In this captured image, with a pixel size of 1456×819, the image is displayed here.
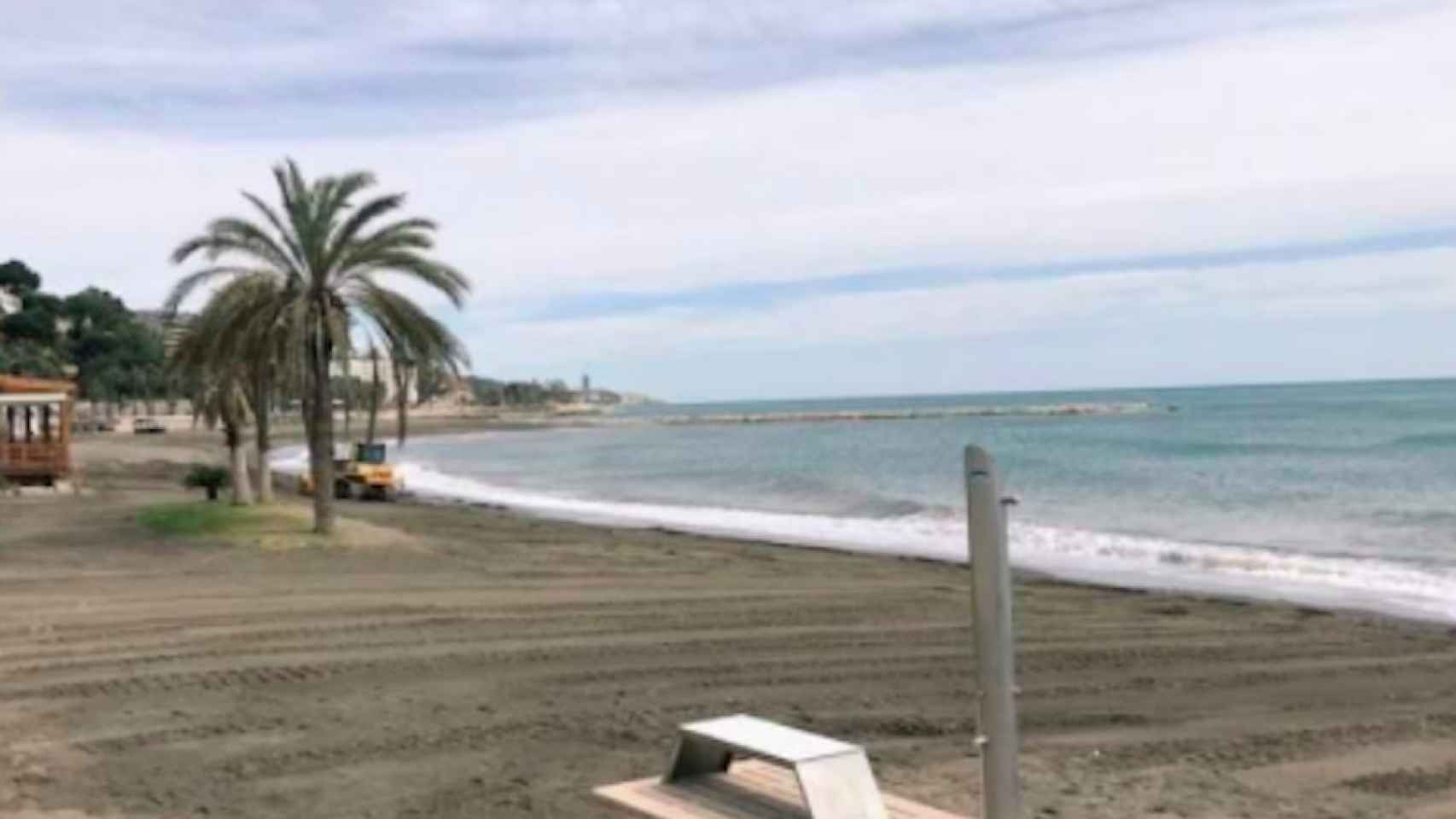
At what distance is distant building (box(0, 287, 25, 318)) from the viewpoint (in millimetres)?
120950

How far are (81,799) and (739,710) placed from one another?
4041mm

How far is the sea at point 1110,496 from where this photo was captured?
2377cm

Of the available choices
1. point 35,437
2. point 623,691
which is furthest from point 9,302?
point 623,691

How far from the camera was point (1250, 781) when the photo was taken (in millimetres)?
8109

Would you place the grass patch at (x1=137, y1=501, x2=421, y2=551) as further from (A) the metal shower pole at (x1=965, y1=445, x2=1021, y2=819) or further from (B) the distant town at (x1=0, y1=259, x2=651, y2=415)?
(B) the distant town at (x1=0, y1=259, x2=651, y2=415)

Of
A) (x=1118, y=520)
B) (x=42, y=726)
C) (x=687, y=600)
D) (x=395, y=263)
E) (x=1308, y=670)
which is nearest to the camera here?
(x=42, y=726)

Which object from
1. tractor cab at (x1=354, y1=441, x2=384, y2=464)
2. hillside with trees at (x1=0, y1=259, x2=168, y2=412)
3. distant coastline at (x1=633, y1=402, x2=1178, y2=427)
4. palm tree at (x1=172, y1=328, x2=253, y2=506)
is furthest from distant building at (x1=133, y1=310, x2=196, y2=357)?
distant coastline at (x1=633, y1=402, x2=1178, y2=427)

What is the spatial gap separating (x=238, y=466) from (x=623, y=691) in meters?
21.4

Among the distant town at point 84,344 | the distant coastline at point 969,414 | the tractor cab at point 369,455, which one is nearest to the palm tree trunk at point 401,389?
the tractor cab at point 369,455

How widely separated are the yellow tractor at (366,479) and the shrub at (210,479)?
5.67 m

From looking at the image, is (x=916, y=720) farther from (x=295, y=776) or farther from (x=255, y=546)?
(x=255, y=546)

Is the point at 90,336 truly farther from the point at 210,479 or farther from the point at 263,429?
the point at 263,429

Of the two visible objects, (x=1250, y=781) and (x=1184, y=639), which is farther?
(x=1184, y=639)

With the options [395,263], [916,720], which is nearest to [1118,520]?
[395,263]
